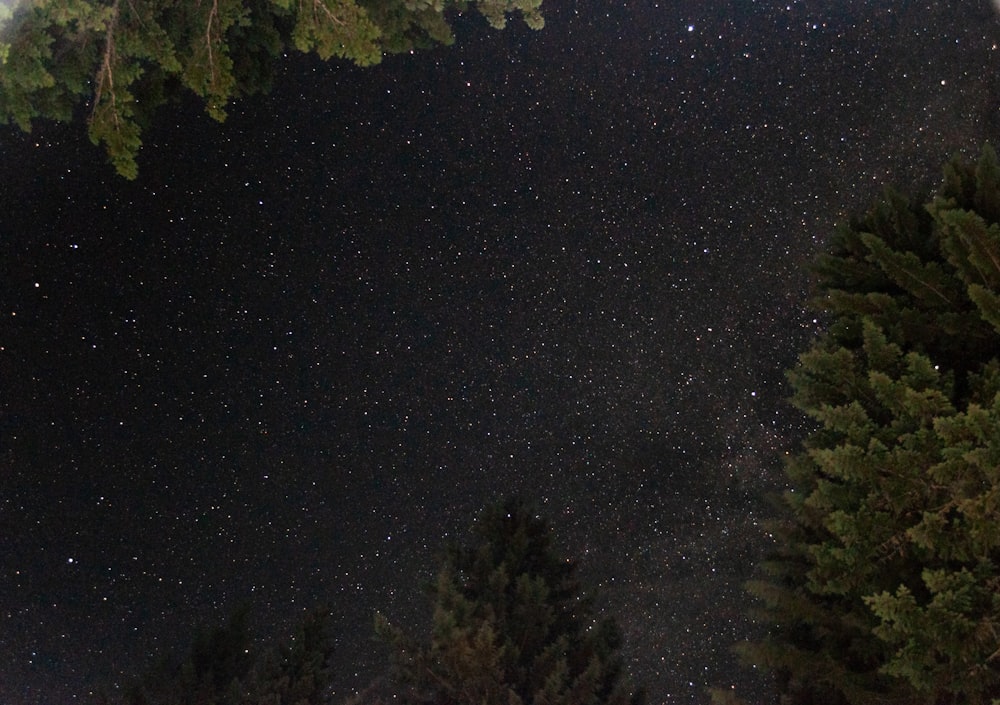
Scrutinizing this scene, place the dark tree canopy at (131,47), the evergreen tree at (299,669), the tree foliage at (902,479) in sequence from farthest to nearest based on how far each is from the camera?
the evergreen tree at (299,669), the dark tree canopy at (131,47), the tree foliage at (902,479)

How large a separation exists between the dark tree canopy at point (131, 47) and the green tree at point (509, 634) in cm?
→ 619

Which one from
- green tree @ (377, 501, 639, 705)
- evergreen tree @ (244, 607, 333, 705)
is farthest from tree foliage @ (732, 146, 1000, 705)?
evergreen tree @ (244, 607, 333, 705)

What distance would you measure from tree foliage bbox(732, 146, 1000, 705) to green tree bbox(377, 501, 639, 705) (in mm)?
4428

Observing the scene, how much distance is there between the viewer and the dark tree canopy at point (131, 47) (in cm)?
538

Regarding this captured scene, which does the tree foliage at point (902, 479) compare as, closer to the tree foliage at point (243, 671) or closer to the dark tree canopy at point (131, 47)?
the dark tree canopy at point (131, 47)

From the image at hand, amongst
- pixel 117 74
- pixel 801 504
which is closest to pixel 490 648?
pixel 801 504

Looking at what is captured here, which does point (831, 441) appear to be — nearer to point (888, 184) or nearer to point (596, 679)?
point (888, 184)

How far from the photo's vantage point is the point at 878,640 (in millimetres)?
4145

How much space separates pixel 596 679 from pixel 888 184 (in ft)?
Result: 21.3

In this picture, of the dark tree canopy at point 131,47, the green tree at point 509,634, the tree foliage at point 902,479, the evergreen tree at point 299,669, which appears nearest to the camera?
the tree foliage at point 902,479

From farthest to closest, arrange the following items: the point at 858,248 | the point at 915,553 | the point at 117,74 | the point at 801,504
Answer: the point at 117,74, the point at 858,248, the point at 801,504, the point at 915,553

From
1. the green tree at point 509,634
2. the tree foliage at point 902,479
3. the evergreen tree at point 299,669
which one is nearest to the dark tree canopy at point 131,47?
the tree foliage at point 902,479

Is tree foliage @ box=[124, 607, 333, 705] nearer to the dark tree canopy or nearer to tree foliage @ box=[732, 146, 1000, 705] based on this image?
the dark tree canopy

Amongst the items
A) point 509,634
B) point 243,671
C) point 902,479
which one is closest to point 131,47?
point 902,479
